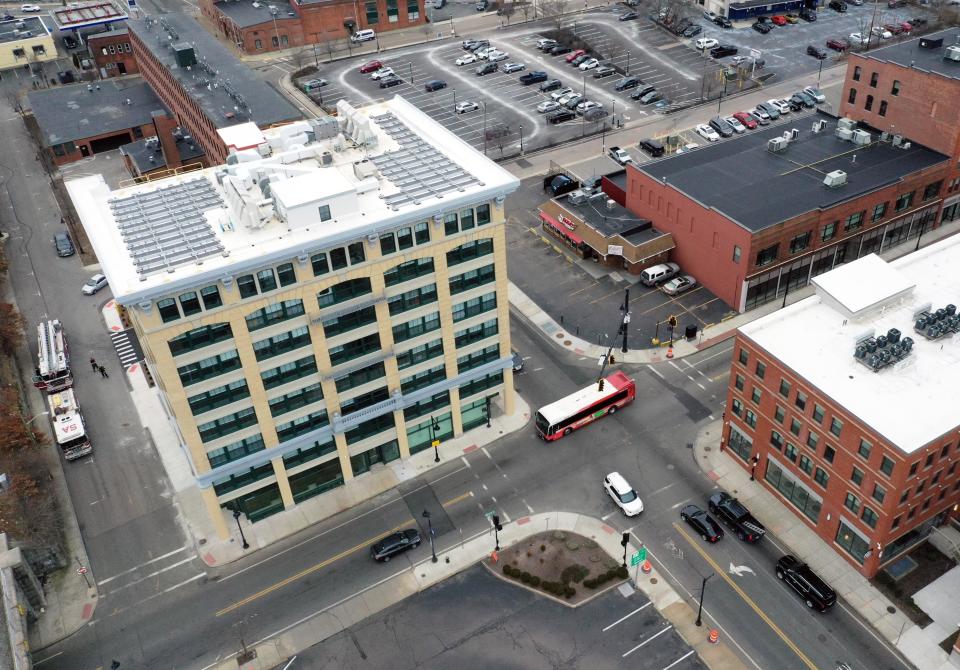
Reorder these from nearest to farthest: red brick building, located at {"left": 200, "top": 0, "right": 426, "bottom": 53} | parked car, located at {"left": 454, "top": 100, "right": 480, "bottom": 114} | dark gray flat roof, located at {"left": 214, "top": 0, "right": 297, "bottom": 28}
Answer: parked car, located at {"left": 454, "top": 100, "right": 480, "bottom": 114}
red brick building, located at {"left": 200, "top": 0, "right": 426, "bottom": 53}
dark gray flat roof, located at {"left": 214, "top": 0, "right": 297, "bottom": 28}

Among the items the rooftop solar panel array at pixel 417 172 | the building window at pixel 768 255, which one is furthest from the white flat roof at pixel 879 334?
the rooftop solar panel array at pixel 417 172

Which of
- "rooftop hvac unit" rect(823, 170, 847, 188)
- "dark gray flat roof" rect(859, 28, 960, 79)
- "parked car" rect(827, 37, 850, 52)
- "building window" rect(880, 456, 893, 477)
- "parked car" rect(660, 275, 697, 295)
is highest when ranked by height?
"dark gray flat roof" rect(859, 28, 960, 79)

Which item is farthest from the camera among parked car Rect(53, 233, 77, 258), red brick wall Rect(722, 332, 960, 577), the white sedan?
the white sedan

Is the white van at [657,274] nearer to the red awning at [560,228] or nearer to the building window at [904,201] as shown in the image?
the red awning at [560,228]

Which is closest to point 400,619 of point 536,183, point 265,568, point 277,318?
point 265,568

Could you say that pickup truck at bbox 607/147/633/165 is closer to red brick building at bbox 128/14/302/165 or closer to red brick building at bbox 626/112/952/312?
red brick building at bbox 626/112/952/312

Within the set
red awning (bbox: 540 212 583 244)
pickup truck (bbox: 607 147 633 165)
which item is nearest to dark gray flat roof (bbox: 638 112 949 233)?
red awning (bbox: 540 212 583 244)

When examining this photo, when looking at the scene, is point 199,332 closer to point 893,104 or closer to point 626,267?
point 626,267
